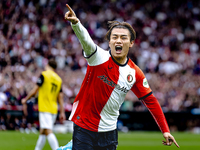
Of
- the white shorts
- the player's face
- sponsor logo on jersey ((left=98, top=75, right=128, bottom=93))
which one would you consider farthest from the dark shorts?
the white shorts

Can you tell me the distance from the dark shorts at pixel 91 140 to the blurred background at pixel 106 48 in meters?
12.0

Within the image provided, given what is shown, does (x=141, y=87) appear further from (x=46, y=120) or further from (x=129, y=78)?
(x=46, y=120)

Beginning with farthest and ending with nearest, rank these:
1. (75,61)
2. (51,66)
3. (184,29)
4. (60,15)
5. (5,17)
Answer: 1. (184,29)
2. (60,15)
3. (5,17)
4. (75,61)
5. (51,66)

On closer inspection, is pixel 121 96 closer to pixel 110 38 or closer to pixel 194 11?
pixel 110 38

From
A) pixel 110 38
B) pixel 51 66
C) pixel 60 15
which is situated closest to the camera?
pixel 110 38

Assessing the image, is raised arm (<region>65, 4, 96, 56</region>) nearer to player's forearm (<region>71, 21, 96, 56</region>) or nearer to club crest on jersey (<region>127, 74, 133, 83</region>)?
player's forearm (<region>71, 21, 96, 56</region>)

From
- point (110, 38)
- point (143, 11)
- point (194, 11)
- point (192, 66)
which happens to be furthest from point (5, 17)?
point (110, 38)

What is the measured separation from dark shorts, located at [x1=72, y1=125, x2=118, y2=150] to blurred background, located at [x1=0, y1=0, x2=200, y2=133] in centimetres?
1203

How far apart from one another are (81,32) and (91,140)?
4.76ft

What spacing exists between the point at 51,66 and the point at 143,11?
1779 cm

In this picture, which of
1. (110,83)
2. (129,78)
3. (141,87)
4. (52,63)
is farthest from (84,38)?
(52,63)

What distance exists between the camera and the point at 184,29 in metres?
24.5

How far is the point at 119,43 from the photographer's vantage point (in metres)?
4.37

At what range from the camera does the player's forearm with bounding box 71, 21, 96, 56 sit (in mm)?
3710
